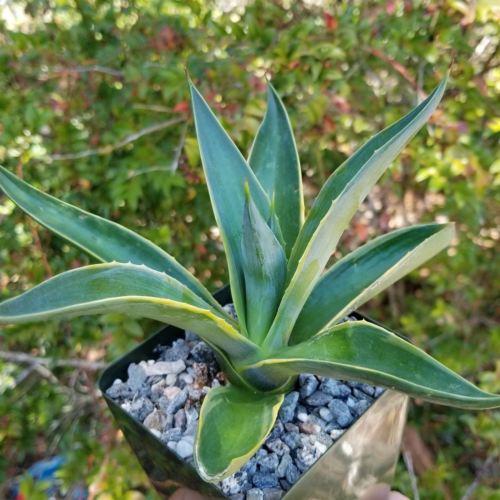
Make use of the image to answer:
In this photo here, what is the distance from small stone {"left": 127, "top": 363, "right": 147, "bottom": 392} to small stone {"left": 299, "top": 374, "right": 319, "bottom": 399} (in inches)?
7.1

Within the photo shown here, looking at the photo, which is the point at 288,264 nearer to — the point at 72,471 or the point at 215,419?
the point at 215,419

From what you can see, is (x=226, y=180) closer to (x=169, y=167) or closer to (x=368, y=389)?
(x=368, y=389)

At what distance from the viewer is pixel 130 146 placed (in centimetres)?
112

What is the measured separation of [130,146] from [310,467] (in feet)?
2.67

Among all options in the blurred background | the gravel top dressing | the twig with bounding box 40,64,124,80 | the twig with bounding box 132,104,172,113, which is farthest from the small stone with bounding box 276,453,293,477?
the twig with bounding box 40,64,124,80

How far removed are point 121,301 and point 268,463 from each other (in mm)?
257

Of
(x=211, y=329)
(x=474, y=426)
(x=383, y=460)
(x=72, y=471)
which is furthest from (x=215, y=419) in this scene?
(x=474, y=426)

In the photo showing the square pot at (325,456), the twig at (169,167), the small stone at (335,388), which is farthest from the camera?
the twig at (169,167)

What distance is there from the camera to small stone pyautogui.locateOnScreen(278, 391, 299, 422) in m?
0.59

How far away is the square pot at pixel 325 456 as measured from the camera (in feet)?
1.66

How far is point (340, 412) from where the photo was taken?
1.92 feet

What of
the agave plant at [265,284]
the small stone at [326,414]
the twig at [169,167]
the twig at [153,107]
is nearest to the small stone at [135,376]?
the agave plant at [265,284]

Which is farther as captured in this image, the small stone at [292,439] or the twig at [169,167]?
the twig at [169,167]

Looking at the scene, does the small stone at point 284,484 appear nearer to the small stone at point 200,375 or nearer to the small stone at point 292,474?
the small stone at point 292,474
